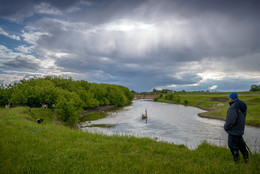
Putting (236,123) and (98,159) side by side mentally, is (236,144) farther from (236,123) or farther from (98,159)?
(98,159)

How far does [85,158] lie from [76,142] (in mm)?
2862

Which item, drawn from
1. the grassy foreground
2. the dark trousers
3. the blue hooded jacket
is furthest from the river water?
the blue hooded jacket

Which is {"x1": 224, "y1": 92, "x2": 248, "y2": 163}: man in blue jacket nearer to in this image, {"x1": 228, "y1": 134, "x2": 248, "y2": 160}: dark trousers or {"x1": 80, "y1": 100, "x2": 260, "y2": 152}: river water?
{"x1": 228, "y1": 134, "x2": 248, "y2": 160}: dark trousers

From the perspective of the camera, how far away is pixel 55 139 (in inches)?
445

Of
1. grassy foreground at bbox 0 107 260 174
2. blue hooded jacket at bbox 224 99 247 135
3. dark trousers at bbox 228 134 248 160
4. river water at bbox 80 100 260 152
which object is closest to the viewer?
grassy foreground at bbox 0 107 260 174

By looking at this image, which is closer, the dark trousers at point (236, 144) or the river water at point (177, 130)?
the dark trousers at point (236, 144)

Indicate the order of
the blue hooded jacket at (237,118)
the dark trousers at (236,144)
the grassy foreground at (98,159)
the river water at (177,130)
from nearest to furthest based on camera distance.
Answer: the grassy foreground at (98,159) < the blue hooded jacket at (237,118) < the dark trousers at (236,144) < the river water at (177,130)

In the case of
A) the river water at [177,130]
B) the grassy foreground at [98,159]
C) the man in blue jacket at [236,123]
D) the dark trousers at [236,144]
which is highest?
the man in blue jacket at [236,123]

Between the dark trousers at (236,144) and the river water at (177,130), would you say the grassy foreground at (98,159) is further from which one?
the river water at (177,130)

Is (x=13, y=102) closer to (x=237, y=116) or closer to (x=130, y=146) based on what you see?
(x=130, y=146)

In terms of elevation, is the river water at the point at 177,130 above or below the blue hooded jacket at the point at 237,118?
below

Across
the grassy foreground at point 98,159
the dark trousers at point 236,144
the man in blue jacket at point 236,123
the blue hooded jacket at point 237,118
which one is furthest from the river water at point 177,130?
the blue hooded jacket at point 237,118

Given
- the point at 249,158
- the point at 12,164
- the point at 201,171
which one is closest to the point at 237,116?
the point at 249,158

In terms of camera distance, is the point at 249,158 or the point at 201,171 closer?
the point at 201,171
